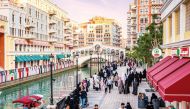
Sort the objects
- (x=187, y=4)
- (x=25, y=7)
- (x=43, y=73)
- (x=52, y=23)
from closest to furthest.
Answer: (x=187, y=4)
(x=43, y=73)
(x=25, y=7)
(x=52, y=23)

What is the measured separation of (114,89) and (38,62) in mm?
42950

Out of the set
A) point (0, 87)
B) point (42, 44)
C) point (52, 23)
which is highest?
point (52, 23)

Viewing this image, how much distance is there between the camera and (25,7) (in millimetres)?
63781

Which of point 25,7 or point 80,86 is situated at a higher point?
point 25,7

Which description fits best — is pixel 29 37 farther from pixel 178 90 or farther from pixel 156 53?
pixel 178 90

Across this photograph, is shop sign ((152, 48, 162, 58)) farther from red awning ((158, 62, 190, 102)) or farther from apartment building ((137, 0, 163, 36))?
apartment building ((137, 0, 163, 36))

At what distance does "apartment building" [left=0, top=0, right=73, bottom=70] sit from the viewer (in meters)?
53.9

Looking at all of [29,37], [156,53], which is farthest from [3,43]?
[156,53]

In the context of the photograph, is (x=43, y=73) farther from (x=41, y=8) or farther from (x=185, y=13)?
(x=185, y=13)

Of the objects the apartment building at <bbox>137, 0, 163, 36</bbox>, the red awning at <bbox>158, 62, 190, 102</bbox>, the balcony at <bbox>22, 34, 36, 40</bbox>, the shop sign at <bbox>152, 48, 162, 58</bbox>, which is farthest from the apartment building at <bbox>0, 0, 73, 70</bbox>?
the red awning at <bbox>158, 62, 190, 102</bbox>

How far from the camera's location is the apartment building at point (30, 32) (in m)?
53.9

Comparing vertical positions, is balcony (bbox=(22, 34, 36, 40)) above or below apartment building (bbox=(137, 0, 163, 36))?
below

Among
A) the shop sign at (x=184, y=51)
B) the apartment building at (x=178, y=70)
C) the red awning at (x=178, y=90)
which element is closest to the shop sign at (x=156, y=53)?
the apartment building at (x=178, y=70)

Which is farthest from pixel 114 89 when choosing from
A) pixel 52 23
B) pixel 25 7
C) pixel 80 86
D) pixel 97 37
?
pixel 97 37
